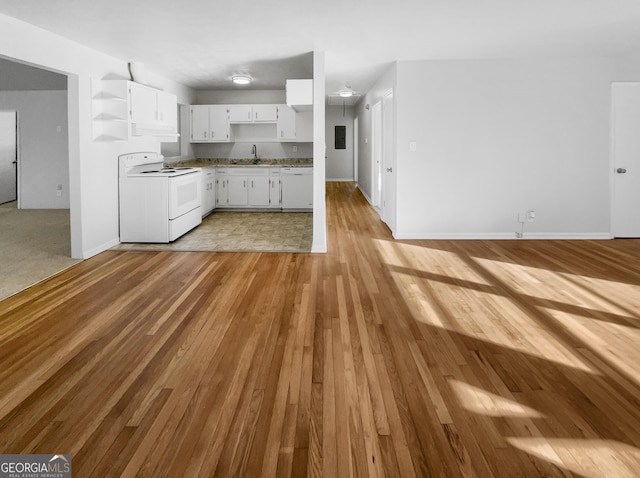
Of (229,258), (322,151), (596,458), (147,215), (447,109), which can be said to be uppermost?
(447,109)

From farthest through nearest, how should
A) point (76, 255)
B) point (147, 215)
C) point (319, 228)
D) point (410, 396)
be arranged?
point (147, 215) < point (319, 228) < point (76, 255) < point (410, 396)

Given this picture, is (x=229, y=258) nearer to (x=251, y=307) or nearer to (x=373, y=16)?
(x=251, y=307)

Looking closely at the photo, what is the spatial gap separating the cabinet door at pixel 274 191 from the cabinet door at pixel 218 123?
48.8 inches

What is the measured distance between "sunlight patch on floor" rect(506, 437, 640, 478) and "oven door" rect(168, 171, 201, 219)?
5298 millimetres

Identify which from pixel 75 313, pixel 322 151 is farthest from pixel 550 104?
pixel 75 313

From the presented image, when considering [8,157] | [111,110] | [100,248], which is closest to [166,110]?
[111,110]

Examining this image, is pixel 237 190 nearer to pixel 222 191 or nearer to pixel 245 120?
pixel 222 191

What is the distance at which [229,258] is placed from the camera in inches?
218

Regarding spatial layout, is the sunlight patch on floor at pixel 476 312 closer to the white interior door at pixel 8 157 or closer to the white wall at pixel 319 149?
the white wall at pixel 319 149

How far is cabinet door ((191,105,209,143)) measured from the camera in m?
9.41

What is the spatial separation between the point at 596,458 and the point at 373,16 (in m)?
3.62

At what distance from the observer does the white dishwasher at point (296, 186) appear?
9.29 metres

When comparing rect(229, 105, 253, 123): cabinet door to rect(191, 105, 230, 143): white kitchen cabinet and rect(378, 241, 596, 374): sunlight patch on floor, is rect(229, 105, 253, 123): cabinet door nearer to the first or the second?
rect(191, 105, 230, 143): white kitchen cabinet

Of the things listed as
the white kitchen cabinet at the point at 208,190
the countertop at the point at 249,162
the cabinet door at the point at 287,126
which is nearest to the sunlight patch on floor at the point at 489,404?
the white kitchen cabinet at the point at 208,190
